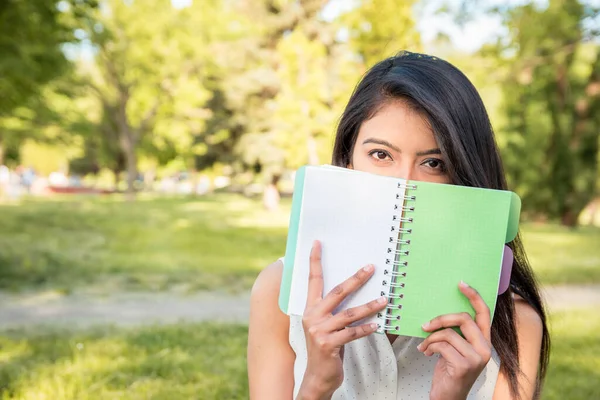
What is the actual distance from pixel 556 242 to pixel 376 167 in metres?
13.7

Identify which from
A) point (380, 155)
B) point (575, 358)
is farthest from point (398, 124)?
point (575, 358)

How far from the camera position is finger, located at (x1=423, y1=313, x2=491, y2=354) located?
1.42 m

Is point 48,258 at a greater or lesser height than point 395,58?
lesser

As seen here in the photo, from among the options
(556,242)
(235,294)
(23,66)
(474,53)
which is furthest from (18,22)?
(556,242)

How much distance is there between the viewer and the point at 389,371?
5.89 ft

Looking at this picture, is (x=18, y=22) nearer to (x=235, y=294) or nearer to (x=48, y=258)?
(x=48, y=258)

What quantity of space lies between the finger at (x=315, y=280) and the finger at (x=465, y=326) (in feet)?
0.82

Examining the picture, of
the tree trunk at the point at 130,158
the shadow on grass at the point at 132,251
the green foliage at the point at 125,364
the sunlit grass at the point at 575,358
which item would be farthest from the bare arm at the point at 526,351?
the tree trunk at the point at 130,158

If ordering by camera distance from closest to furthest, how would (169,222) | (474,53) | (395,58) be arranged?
1. (395,58)
2. (474,53)
3. (169,222)

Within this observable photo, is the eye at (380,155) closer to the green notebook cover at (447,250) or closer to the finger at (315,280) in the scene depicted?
the green notebook cover at (447,250)

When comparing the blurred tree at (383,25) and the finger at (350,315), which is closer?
the finger at (350,315)

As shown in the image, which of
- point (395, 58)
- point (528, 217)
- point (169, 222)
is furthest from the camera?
point (528, 217)

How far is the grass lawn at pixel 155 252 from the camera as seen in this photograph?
8.33 meters

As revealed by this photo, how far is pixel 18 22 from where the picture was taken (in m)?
8.93
